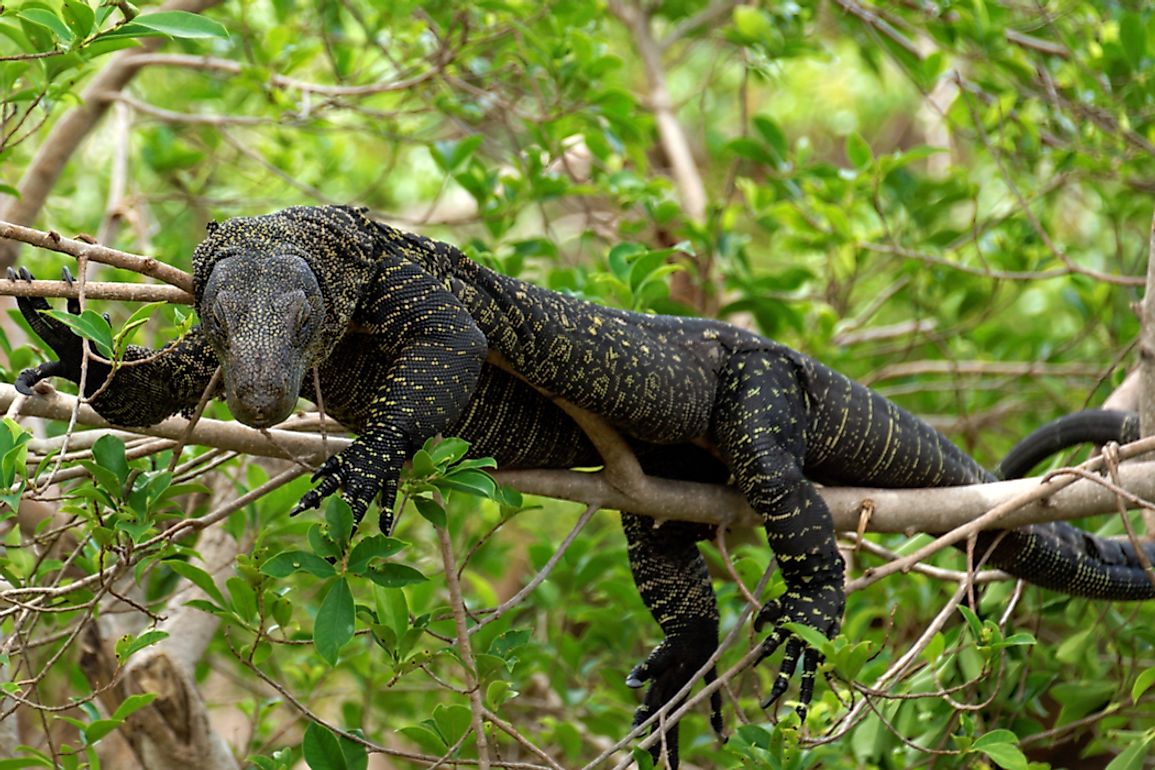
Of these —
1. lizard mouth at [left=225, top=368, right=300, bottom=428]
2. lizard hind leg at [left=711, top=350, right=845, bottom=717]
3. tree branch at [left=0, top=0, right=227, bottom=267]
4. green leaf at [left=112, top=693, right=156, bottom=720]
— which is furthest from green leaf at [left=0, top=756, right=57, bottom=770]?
tree branch at [left=0, top=0, right=227, bottom=267]

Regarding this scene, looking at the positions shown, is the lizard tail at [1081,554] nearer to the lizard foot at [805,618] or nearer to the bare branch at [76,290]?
the lizard foot at [805,618]

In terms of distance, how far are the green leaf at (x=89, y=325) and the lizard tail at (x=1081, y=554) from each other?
3343 millimetres

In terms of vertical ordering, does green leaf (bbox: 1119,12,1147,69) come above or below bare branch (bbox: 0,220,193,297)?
above

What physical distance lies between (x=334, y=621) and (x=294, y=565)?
18 centimetres

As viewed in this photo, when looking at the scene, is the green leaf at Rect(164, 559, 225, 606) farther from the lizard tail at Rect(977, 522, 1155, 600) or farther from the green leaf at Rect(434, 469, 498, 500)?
the lizard tail at Rect(977, 522, 1155, 600)

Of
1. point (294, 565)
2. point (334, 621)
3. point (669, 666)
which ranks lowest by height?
point (669, 666)

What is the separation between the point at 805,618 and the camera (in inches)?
182

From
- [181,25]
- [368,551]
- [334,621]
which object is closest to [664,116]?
[181,25]

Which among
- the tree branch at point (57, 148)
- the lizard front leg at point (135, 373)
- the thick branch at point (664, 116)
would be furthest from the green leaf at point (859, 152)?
the lizard front leg at point (135, 373)

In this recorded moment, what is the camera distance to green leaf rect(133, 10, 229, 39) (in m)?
3.44

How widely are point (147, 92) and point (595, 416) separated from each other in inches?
248

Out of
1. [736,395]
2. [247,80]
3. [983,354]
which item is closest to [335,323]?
[736,395]

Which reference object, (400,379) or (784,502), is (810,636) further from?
(400,379)

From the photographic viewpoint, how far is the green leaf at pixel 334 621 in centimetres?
335
